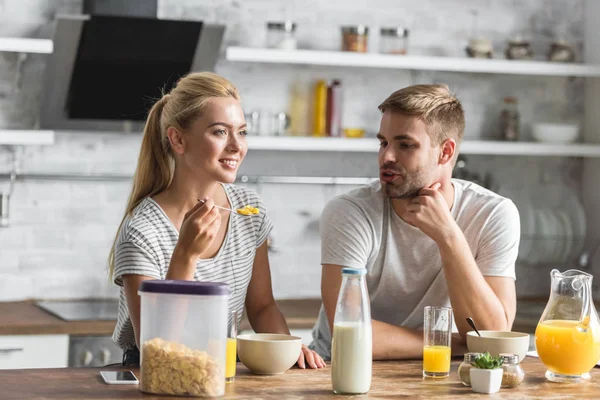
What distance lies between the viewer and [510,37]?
15.3ft

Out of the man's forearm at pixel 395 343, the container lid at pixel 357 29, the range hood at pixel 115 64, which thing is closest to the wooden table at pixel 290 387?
the man's forearm at pixel 395 343

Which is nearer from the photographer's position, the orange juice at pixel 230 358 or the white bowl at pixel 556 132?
the orange juice at pixel 230 358

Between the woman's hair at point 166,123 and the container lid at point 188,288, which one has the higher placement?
the woman's hair at point 166,123

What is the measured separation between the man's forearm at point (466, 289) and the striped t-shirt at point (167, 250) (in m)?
0.52

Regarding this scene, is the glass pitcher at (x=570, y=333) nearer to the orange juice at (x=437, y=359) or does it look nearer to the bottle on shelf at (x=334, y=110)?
the orange juice at (x=437, y=359)

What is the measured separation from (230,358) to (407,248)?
861 mm

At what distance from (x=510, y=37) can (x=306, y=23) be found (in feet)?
3.54

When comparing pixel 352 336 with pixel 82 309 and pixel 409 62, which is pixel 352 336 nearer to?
pixel 82 309

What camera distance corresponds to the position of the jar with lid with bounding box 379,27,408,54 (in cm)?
423

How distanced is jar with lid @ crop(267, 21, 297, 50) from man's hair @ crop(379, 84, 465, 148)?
5.03 ft

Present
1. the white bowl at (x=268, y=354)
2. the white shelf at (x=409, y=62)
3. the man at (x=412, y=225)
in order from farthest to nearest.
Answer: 1. the white shelf at (x=409, y=62)
2. the man at (x=412, y=225)
3. the white bowl at (x=268, y=354)

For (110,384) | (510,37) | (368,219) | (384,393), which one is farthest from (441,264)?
(510,37)

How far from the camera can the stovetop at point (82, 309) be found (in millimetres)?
3626

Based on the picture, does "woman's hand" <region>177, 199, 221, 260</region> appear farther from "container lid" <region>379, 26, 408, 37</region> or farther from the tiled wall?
"container lid" <region>379, 26, 408, 37</region>
